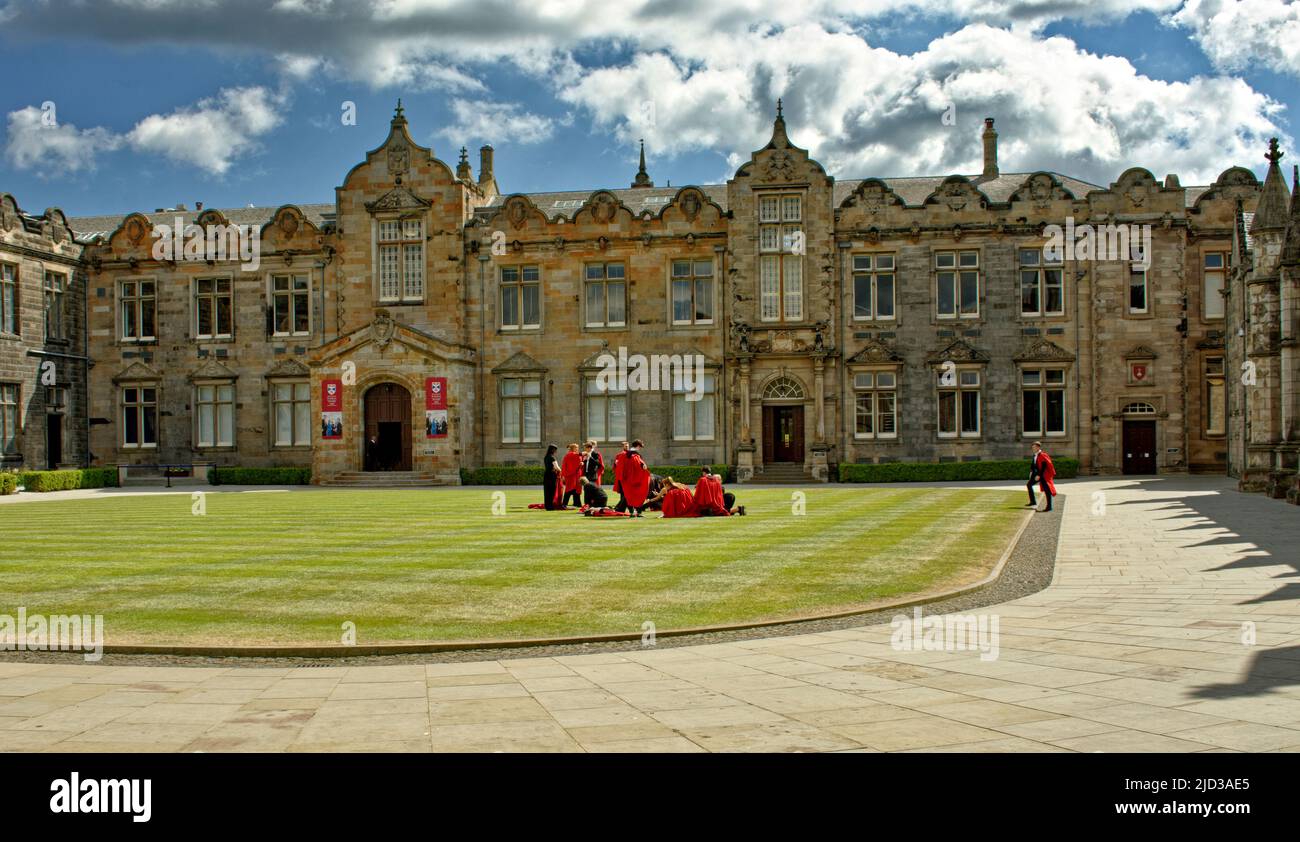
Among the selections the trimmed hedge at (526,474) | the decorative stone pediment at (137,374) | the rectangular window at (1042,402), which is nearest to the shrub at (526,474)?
the trimmed hedge at (526,474)

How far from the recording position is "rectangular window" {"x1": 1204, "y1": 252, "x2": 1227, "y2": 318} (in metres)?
46.6

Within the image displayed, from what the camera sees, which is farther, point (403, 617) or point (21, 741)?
point (403, 617)

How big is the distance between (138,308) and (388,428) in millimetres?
15038

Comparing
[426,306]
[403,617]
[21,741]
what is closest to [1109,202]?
[426,306]

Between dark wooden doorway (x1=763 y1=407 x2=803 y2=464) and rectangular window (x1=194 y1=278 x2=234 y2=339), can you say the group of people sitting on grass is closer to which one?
dark wooden doorway (x1=763 y1=407 x2=803 y2=464)

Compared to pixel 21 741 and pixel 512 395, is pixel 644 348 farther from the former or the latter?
pixel 21 741

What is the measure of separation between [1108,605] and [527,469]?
3655 cm

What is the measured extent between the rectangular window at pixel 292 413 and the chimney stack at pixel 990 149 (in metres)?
34.6

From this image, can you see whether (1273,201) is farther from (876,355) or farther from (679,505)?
(679,505)

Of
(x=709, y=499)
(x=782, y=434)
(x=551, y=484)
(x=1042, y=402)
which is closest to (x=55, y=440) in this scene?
(x=551, y=484)

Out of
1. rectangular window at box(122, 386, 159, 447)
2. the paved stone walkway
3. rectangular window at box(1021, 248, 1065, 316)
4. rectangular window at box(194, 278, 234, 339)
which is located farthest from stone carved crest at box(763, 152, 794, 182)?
the paved stone walkway

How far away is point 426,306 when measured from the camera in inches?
2003

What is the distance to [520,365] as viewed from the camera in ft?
164

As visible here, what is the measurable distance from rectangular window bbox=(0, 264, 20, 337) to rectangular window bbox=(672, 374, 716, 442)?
2931 cm
